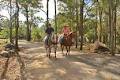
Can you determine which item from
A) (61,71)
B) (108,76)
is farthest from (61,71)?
(108,76)

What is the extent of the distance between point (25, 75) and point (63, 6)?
107 ft

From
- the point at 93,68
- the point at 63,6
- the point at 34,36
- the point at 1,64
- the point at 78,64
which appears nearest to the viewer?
the point at 93,68

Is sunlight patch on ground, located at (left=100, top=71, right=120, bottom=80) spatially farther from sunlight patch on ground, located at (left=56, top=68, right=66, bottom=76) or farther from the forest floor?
sunlight patch on ground, located at (left=56, top=68, right=66, bottom=76)

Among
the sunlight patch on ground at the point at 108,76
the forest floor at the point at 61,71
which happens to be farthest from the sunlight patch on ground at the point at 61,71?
the sunlight patch on ground at the point at 108,76

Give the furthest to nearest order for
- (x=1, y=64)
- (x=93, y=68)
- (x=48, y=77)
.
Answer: (x=1, y=64) → (x=93, y=68) → (x=48, y=77)

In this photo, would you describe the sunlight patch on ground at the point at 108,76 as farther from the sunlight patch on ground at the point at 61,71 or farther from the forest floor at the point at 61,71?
the sunlight patch on ground at the point at 61,71

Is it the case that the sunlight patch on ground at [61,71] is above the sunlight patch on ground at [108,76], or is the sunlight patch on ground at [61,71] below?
above

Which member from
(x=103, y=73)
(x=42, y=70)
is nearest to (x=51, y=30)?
(x=42, y=70)

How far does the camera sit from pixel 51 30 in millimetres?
20562

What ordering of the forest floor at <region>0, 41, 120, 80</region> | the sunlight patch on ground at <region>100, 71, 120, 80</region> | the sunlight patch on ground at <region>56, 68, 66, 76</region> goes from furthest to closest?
1. the sunlight patch on ground at <region>56, 68, 66, 76</region>
2. the forest floor at <region>0, 41, 120, 80</region>
3. the sunlight patch on ground at <region>100, 71, 120, 80</region>

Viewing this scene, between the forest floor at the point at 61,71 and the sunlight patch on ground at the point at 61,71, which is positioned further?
the sunlight patch on ground at the point at 61,71

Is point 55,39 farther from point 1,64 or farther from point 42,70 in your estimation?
point 42,70

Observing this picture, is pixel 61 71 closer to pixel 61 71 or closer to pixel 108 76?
pixel 61 71

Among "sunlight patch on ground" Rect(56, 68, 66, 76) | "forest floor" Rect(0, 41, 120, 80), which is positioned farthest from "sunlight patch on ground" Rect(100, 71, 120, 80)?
"sunlight patch on ground" Rect(56, 68, 66, 76)
